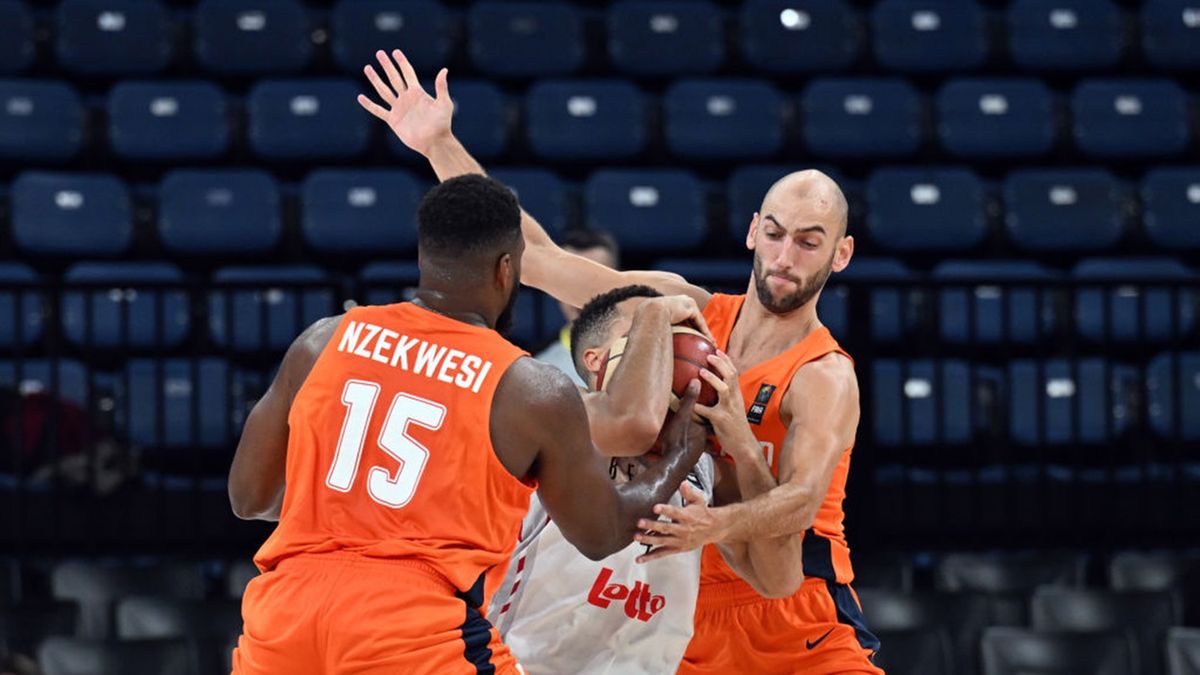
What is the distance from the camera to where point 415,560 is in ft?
12.3

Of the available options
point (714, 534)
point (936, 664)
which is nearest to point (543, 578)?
point (714, 534)

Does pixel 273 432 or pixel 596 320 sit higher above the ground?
pixel 596 320

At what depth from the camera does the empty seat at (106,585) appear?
25.2 ft

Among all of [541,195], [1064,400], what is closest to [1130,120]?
[1064,400]

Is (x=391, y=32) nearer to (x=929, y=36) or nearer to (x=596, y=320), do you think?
(x=929, y=36)

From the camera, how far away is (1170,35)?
452 inches

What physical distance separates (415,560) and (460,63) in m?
7.95

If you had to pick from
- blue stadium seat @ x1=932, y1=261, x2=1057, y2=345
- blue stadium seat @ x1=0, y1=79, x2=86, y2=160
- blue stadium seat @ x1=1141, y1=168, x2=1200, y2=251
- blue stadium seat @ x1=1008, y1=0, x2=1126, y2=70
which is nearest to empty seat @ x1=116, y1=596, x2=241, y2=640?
blue stadium seat @ x1=0, y1=79, x2=86, y2=160

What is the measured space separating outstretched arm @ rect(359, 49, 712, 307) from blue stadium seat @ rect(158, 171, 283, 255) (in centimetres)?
475

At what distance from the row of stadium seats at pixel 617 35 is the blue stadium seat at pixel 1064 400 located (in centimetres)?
308

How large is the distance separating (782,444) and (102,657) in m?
3.24

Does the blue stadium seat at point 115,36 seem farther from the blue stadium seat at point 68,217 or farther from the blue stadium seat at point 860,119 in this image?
the blue stadium seat at point 860,119

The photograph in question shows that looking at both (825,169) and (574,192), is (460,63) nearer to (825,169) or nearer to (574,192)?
(574,192)

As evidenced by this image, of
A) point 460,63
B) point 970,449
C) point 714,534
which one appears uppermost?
point 460,63
